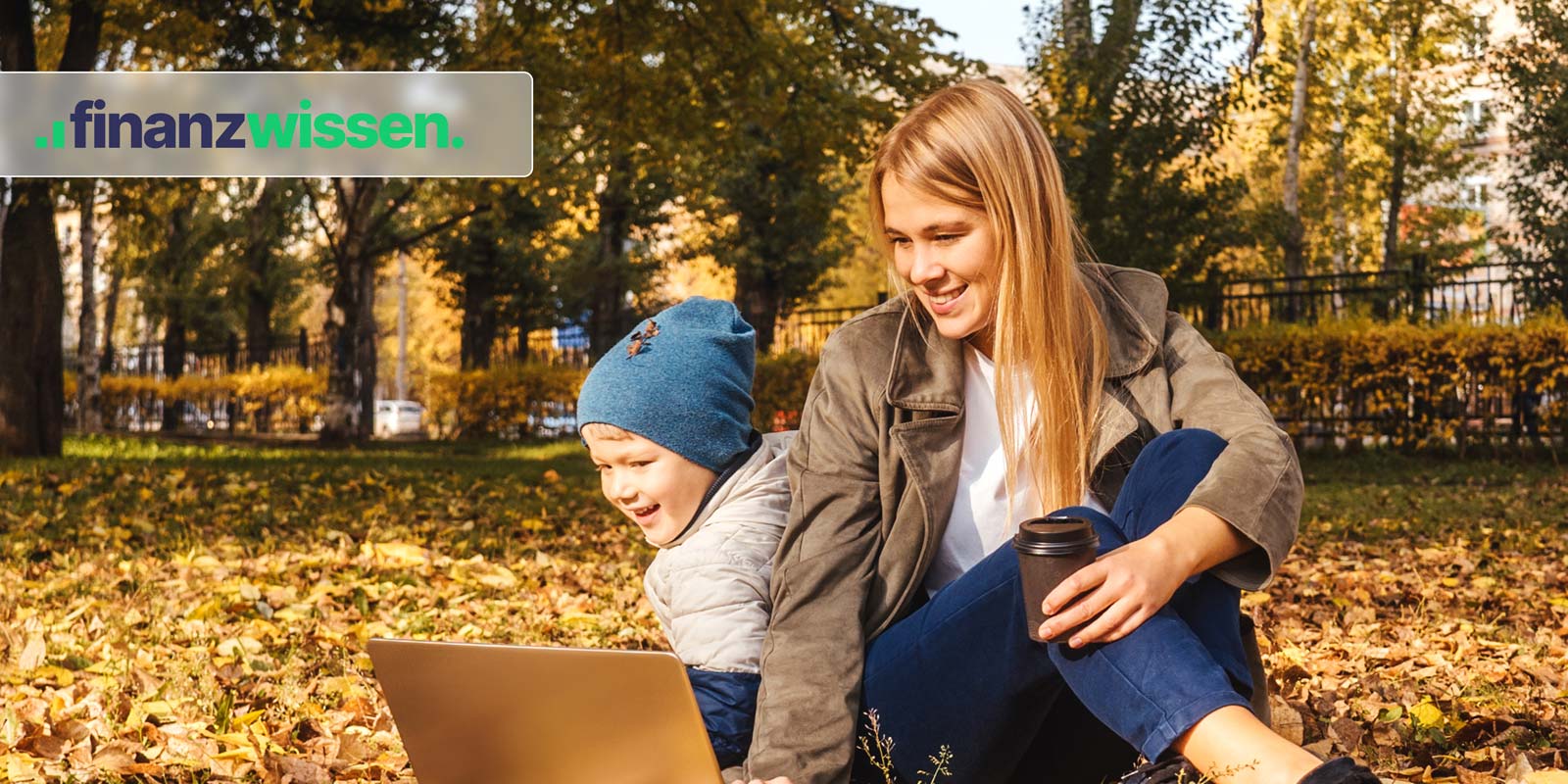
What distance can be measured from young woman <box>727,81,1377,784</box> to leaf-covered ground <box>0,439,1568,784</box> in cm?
105

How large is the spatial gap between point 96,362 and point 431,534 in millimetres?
15729

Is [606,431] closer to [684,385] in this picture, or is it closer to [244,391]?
[684,385]

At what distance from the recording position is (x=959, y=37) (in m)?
10.6

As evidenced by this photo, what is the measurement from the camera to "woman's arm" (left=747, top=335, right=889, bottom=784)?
6.49ft

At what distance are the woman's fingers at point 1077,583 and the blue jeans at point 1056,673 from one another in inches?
3.9

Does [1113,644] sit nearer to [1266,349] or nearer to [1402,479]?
[1402,479]

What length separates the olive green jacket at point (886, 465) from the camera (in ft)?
6.50

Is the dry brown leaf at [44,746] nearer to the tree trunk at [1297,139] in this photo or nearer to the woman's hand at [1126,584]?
the woman's hand at [1126,584]

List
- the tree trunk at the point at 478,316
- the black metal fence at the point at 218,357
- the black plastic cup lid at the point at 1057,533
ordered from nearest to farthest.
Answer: the black plastic cup lid at the point at 1057,533, the tree trunk at the point at 478,316, the black metal fence at the point at 218,357

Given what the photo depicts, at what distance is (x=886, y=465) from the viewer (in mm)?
2145

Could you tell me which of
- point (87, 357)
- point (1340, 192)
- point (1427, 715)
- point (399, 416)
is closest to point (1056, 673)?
point (1427, 715)

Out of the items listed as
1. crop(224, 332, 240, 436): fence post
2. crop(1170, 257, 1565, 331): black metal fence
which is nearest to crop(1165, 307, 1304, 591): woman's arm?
crop(1170, 257, 1565, 331): black metal fence

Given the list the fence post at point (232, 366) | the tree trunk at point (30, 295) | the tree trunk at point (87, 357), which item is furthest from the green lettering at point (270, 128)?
the fence post at point (232, 366)

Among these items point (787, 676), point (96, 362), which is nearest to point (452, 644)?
point (787, 676)
